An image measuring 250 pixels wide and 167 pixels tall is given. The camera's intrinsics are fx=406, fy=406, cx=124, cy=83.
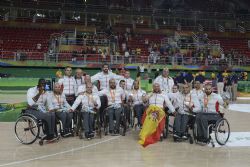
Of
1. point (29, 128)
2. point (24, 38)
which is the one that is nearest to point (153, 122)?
point (29, 128)

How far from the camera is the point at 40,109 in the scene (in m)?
8.41

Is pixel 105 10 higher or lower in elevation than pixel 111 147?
higher

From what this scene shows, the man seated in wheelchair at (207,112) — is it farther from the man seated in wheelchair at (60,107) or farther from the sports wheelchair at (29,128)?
the sports wheelchair at (29,128)

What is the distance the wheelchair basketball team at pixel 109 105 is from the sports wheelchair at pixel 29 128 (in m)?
0.11

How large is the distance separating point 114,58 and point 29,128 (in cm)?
1743

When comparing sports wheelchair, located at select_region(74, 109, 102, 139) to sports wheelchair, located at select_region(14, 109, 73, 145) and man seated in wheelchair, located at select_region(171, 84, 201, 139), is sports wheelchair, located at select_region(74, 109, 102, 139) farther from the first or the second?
man seated in wheelchair, located at select_region(171, 84, 201, 139)

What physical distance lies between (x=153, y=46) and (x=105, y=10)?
5908mm

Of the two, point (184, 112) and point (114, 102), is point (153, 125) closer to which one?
point (184, 112)

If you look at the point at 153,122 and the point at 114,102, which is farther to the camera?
the point at 114,102

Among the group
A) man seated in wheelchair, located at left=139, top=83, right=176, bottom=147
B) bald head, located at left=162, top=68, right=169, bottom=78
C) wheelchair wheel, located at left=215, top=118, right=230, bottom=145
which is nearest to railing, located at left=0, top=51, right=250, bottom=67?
bald head, located at left=162, top=68, right=169, bottom=78

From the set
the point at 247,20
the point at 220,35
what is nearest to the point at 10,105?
the point at 220,35

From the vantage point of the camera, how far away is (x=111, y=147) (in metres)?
8.11

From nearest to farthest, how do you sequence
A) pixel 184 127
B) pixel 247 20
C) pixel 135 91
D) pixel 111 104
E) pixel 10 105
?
pixel 184 127
pixel 111 104
pixel 135 91
pixel 10 105
pixel 247 20

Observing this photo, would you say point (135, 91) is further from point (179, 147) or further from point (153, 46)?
point (153, 46)
